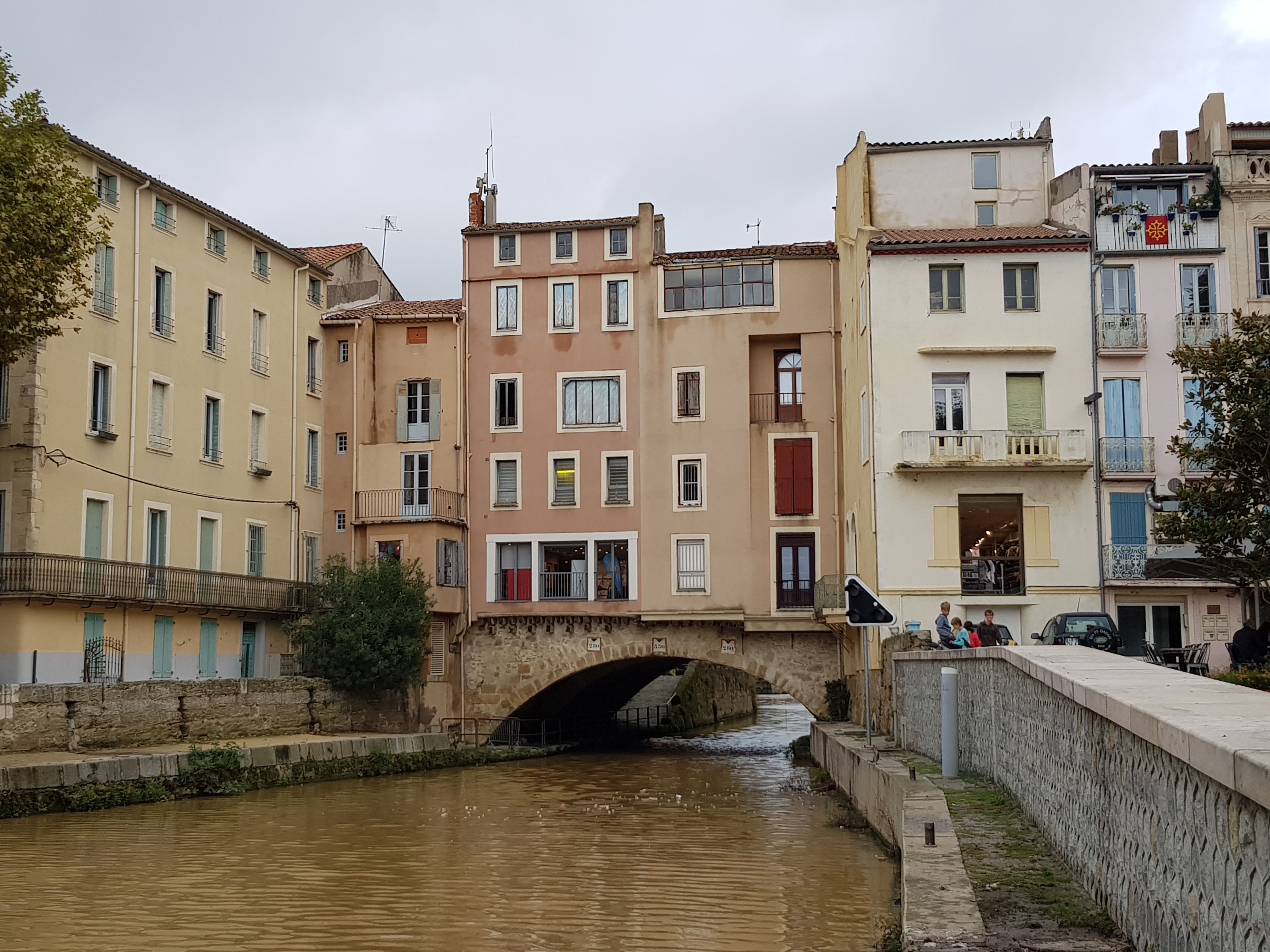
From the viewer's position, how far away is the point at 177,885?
17547mm

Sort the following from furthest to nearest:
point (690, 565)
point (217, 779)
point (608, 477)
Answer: point (608, 477) → point (690, 565) → point (217, 779)

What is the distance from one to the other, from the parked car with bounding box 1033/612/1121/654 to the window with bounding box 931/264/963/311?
10322 mm

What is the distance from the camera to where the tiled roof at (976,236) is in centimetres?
3541

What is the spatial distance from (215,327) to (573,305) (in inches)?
424

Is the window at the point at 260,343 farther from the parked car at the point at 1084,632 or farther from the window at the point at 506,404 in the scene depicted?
the parked car at the point at 1084,632

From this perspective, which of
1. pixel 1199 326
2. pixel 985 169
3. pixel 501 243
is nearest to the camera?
pixel 1199 326

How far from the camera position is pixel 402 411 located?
44.5 metres

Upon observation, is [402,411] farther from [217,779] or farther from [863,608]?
[863,608]

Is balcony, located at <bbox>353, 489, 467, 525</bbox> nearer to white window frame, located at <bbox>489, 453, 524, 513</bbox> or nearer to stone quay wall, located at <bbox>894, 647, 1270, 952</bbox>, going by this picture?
white window frame, located at <bbox>489, 453, 524, 513</bbox>

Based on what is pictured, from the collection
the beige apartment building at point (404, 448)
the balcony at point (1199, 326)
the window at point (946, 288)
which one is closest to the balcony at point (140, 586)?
the beige apartment building at point (404, 448)

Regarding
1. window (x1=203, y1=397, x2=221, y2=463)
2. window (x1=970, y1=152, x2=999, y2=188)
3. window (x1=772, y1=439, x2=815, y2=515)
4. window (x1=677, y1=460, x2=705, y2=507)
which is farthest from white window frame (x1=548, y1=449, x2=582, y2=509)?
window (x1=970, y1=152, x2=999, y2=188)

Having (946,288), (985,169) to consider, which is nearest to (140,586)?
(946,288)

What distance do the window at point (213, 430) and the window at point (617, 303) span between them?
39.0 ft

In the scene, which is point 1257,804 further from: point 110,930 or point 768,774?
point 768,774
